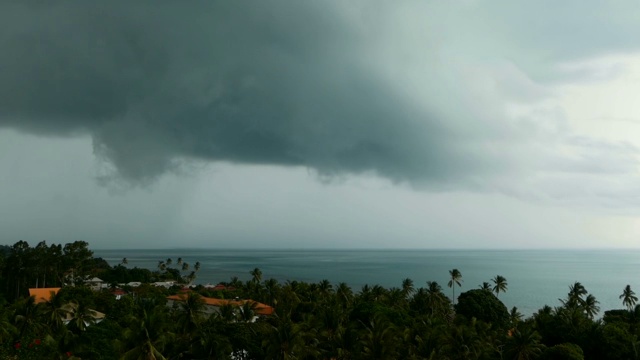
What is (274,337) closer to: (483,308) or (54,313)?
(54,313)

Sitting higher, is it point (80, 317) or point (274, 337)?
point (274, 337)

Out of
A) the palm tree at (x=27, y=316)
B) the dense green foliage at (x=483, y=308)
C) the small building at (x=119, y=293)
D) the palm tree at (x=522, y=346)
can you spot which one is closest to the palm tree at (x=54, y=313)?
the palm tree at (x=27, y=316)

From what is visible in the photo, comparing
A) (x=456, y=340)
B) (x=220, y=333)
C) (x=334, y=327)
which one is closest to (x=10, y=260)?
(x=220, y=333)

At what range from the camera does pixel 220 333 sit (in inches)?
2162

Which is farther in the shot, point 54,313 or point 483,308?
point 483,308

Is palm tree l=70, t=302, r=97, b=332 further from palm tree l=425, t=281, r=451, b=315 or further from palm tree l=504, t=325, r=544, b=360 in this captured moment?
palm tree l=425, t=281, r=451, b=315

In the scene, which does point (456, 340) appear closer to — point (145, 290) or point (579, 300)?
point (579, 300)

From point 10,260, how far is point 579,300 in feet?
437

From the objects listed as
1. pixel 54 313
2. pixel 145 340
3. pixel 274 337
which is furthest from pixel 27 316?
pixel 274 337

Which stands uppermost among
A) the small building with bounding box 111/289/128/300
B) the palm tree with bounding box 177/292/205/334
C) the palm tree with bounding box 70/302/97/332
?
the palm tree with bounding box 177/292/205/334

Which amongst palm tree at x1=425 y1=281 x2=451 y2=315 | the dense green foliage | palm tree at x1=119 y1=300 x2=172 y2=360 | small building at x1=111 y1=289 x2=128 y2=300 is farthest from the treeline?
small building at x1=111 y1=289 x2=128 y2=300

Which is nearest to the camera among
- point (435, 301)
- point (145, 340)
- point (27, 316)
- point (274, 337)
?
point (145, 340)

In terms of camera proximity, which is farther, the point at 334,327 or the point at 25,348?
the point at 334,327

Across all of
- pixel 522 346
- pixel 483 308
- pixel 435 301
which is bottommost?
pixel 435 301
